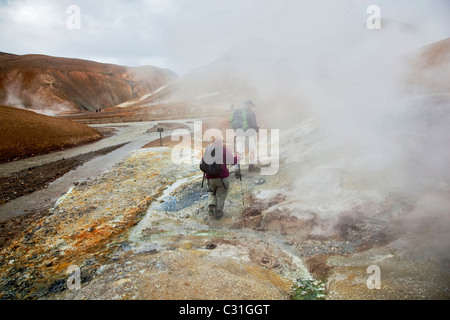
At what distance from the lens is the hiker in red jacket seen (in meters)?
6.09

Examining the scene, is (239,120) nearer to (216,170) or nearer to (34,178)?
(216,170)

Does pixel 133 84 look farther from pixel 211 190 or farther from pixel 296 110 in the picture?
pixel 211 190

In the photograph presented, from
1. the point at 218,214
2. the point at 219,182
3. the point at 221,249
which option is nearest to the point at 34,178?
the point at 218,214

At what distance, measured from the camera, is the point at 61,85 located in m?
81.3

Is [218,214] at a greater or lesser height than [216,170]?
lesser

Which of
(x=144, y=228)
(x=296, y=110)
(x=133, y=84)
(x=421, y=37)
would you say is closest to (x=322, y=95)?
(x=296, y=110)

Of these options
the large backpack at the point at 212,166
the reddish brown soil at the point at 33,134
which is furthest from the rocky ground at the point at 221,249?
the reddish brown soil at the point at 33,134

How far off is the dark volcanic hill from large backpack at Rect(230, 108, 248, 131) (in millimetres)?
70444

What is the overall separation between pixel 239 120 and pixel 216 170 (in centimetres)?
286

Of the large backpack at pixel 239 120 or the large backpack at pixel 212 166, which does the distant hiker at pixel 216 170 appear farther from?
the large backpack at pixel 239 120

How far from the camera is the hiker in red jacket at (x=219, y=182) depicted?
240 inches

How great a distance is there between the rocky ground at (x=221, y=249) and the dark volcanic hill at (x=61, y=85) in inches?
2778

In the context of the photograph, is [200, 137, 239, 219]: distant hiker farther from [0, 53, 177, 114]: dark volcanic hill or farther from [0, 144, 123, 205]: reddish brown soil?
[0, 53, 177, 114]: dark volcanic hill

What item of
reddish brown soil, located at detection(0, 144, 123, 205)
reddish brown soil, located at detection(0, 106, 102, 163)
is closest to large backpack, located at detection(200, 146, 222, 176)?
reddish brown soil, located at detection(0, 144, 123, 205)
